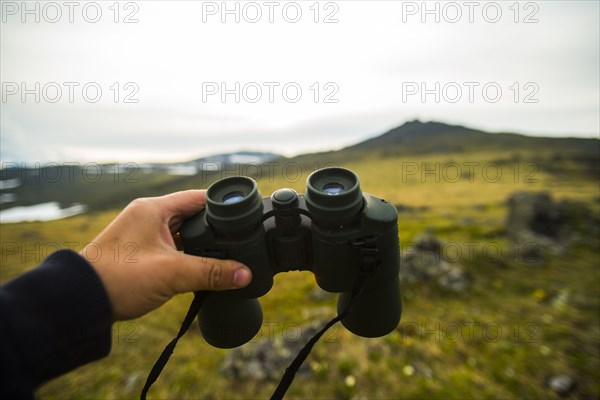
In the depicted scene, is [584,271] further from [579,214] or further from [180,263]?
[180,263]

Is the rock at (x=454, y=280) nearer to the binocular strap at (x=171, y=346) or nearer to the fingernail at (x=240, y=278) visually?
the fingernail at (x=240, y=278)

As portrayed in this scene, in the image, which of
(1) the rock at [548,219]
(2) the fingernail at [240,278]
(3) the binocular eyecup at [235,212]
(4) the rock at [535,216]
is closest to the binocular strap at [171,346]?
(2) the fingernail at [240,278]

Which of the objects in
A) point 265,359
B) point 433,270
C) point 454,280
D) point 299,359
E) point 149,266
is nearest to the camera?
point 299,359

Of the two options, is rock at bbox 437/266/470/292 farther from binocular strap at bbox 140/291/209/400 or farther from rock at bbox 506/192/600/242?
binocular strap at bbox 140/291/209/400

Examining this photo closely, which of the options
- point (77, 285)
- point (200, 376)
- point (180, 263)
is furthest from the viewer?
point (200, 376)

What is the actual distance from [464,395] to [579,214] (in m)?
12.7

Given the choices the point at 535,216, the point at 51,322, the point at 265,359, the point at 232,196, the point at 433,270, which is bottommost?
the point at 265,359

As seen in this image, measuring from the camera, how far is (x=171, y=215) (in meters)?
2.60

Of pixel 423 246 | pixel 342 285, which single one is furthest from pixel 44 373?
pixel 423 246

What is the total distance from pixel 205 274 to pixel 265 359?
13.4 ft

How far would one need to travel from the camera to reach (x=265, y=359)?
5.65 meters

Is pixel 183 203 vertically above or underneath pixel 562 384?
above

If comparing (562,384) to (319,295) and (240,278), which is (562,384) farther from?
(240,278)

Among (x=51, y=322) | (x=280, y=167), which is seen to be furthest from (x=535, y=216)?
(x=280, y=167)
